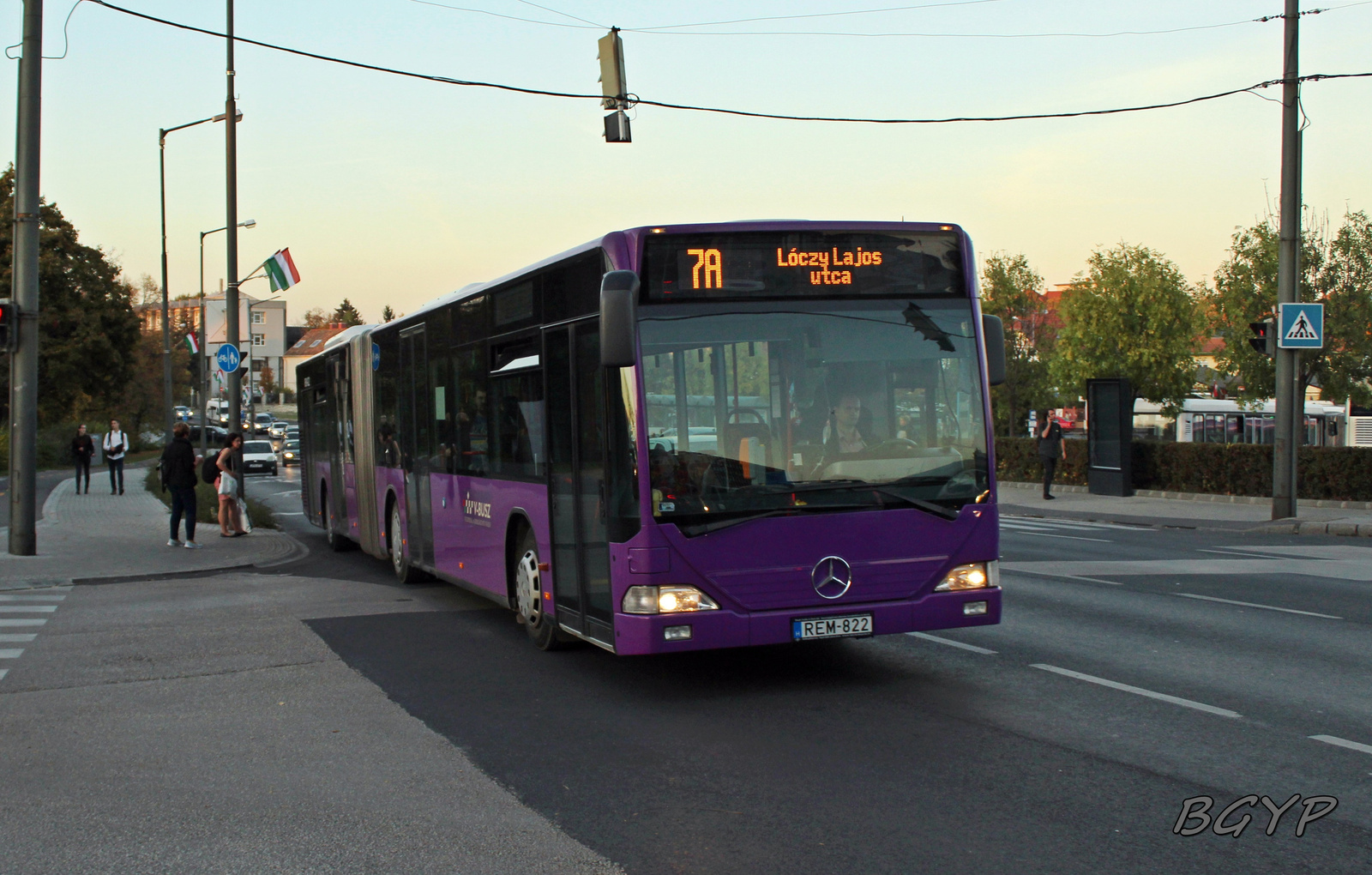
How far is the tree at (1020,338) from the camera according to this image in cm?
7175

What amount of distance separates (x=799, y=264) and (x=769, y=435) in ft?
3.54

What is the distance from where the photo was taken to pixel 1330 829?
499cm

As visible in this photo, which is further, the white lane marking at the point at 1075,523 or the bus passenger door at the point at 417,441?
the white lane marking at the point at 1075,523

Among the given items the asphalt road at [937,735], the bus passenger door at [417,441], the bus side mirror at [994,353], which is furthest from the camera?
the bus passenger door at [417,441]

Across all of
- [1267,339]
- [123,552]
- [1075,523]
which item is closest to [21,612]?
[123,552]

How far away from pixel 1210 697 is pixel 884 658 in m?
2.15

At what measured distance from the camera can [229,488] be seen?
20250mm

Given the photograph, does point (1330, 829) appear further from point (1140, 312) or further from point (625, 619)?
point (1140, 312)

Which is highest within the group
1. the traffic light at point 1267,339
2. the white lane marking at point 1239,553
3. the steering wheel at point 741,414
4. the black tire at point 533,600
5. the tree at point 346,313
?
the tree at point 346,313

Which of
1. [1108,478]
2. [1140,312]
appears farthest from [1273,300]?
[1108,478]

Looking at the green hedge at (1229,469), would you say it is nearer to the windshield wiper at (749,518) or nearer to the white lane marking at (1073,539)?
the white lane marking at (1073,539)

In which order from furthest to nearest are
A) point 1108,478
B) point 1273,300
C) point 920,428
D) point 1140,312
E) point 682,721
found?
1. point 1140,312
2. point 1273,300
3. point 1108,478
4. point 920,428
5. point 682,721

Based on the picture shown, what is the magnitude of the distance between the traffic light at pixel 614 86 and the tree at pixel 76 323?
53.5 m

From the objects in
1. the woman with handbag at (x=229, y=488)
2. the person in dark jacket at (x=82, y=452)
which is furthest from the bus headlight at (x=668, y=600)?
the person in dark jacket at (x=82, y=452)
